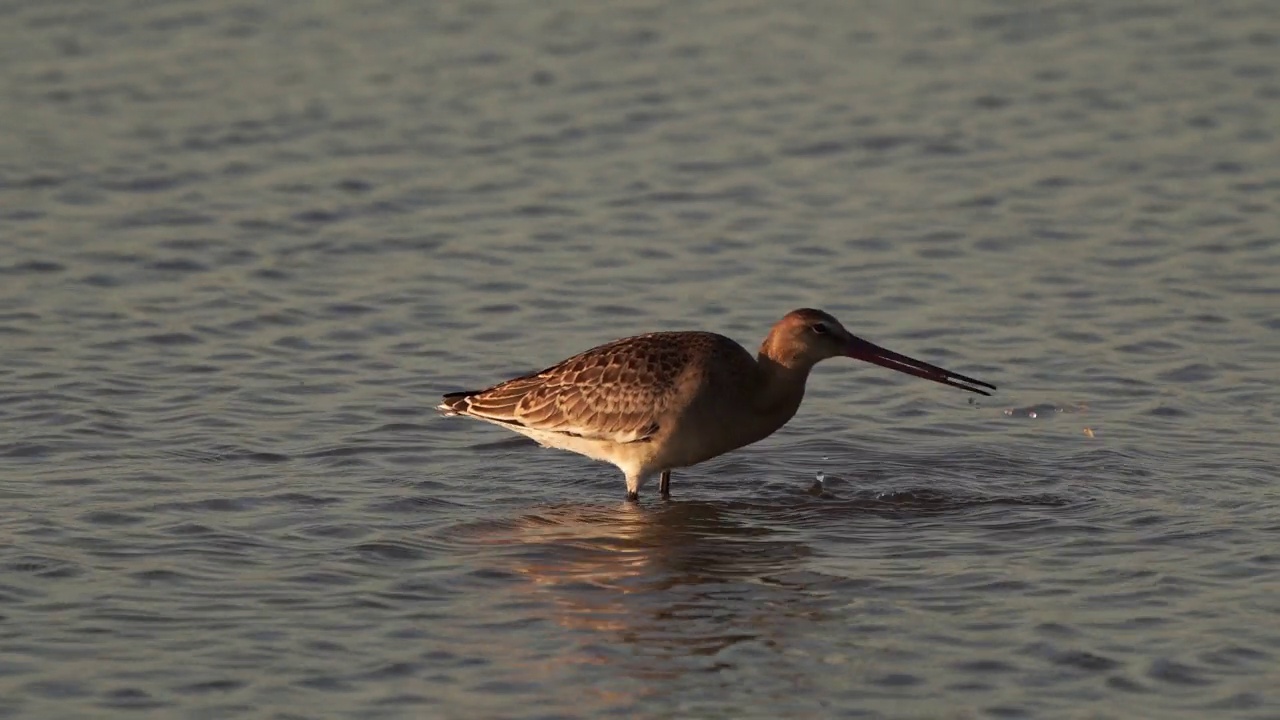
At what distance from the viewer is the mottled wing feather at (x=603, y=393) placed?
12008 mm

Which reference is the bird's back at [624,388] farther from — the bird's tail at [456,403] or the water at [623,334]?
the water at [623,334]

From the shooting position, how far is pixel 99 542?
427 inches

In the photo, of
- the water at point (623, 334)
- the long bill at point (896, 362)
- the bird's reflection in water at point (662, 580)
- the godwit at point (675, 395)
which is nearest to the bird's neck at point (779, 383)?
the godwit at point (675, 395)

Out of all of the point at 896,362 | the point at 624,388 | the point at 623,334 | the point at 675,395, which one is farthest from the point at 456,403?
the point at 896,362

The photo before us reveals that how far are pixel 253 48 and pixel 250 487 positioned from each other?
10473 mm

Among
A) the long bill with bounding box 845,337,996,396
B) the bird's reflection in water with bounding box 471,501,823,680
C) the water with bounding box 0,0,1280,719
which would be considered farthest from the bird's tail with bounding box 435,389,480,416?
the long bill with bounding box 845,337,996,396

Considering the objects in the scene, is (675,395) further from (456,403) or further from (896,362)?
(456,403)

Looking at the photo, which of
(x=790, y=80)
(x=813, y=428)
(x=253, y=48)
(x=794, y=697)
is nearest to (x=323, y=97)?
(x=253, y=48)

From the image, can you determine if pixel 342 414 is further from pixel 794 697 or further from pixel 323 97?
pixel 323 97

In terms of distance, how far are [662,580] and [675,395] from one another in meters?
1.58

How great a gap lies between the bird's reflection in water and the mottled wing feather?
0.50 meters

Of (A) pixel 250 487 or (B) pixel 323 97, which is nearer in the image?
(A) pixel 250 487

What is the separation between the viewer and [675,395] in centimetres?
1196

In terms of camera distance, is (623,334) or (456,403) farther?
(623,334)
